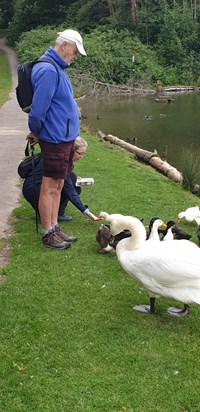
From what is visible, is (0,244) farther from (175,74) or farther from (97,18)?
(97,18)

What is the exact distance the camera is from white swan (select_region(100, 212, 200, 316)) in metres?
4.49

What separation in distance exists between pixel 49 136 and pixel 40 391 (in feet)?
10.1

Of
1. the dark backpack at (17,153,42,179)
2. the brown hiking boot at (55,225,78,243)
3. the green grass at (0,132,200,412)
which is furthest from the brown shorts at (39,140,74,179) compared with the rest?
the dark backpack at (17,153,42,179)

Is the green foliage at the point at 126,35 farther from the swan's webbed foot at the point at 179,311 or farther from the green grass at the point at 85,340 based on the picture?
the swan's webbed foot at the point at 179,311

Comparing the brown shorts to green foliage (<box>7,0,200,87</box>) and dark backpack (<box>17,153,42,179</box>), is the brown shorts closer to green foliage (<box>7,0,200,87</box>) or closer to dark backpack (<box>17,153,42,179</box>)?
dark backpack (<box>17,153,42,179</box>)

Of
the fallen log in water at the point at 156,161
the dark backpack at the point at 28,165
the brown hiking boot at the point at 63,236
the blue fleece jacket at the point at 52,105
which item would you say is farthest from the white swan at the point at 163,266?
the fallen log in water at the point at 156,161

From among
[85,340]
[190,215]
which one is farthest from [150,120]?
[85,340]

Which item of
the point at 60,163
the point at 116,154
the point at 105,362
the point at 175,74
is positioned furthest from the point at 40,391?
the point at 175,74

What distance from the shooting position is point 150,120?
89.9 feet

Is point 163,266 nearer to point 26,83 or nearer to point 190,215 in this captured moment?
point 26,83

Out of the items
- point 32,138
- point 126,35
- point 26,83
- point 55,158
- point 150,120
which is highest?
point 26,83

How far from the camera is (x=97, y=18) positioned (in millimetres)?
55594

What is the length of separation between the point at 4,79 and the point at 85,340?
35699mm

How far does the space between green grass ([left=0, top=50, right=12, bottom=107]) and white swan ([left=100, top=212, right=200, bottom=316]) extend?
21.1 m
